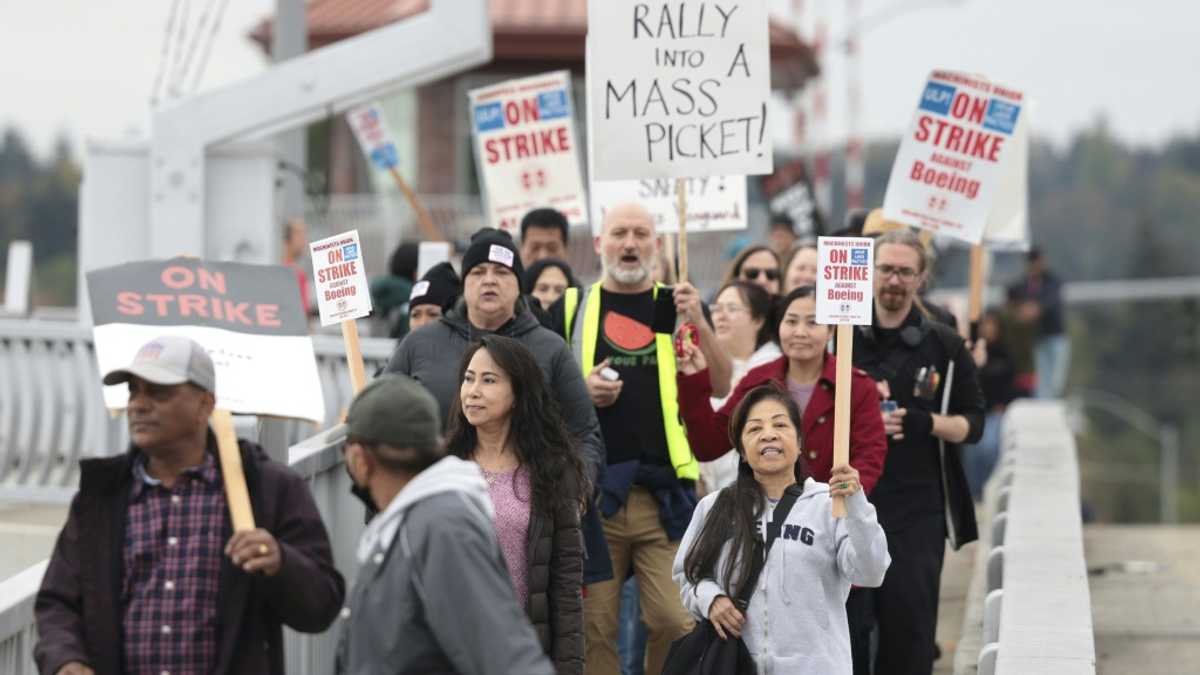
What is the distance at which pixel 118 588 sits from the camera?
5.43m

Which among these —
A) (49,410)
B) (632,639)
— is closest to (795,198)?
(49,410)

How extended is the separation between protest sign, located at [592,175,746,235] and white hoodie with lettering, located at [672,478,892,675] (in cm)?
487

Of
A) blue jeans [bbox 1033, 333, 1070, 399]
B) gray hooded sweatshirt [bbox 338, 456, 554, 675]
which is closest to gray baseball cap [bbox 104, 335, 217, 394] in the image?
gray hooded sweatshirt [bbox 338, 456, 554, 675]

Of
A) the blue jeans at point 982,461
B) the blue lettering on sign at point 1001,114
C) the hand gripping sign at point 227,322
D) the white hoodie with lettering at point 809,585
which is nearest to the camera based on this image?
the hand gripping sign at point 227,322

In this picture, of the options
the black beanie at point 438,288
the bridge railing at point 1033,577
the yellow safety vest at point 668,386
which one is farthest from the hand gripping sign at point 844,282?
the black beanie at point 438,288

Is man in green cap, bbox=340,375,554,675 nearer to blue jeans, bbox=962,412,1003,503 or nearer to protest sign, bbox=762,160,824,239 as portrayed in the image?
protest sign, bbox=762,160,824,239

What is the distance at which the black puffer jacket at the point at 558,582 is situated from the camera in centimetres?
696

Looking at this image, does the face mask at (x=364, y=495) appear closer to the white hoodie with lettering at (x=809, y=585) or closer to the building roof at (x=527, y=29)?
the white hoodie with lettering at (x=809, y=585)

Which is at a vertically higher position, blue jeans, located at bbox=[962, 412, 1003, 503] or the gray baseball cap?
the gray baseball cap

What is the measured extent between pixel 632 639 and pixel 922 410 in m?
1.74

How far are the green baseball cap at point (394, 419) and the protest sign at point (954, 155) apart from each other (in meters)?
5.89

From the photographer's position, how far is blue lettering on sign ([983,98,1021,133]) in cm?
1099

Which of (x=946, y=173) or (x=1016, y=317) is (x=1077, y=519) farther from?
(x=1016, y=317)

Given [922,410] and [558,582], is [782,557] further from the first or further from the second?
[922,410]
